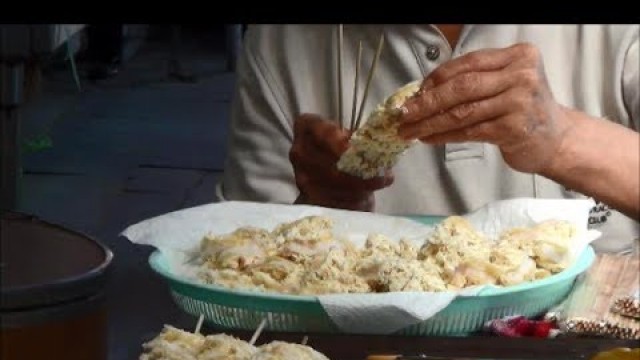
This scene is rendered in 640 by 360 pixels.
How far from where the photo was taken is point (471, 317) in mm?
1125

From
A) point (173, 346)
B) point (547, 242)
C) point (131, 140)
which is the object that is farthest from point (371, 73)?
point (131, 140)

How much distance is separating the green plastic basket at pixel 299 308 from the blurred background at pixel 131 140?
24 millimetres

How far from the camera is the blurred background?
1.17 meters

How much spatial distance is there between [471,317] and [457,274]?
54mm

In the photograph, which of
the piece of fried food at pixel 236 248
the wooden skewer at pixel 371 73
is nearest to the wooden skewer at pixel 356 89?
the wooden skewer at pixel 371 73

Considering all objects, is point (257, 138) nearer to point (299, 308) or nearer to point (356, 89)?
point (356, 89)

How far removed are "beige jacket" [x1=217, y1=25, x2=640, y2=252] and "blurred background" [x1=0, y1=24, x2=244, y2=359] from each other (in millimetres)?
83

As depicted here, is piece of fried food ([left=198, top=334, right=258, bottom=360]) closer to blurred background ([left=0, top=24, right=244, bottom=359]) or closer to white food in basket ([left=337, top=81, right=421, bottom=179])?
blurred background ([left=0, top=24, right=244, bottom=359])

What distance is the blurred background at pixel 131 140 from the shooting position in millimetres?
1172

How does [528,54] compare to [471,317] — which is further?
[528,54]

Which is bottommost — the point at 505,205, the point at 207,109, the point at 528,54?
the point at 207,109

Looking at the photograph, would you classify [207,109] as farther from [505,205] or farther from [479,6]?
[479,6]

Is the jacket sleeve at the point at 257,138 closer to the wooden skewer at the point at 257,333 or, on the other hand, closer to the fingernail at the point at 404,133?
the fingernail at the point at 404,133

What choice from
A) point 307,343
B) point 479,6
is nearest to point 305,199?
point 307,343
